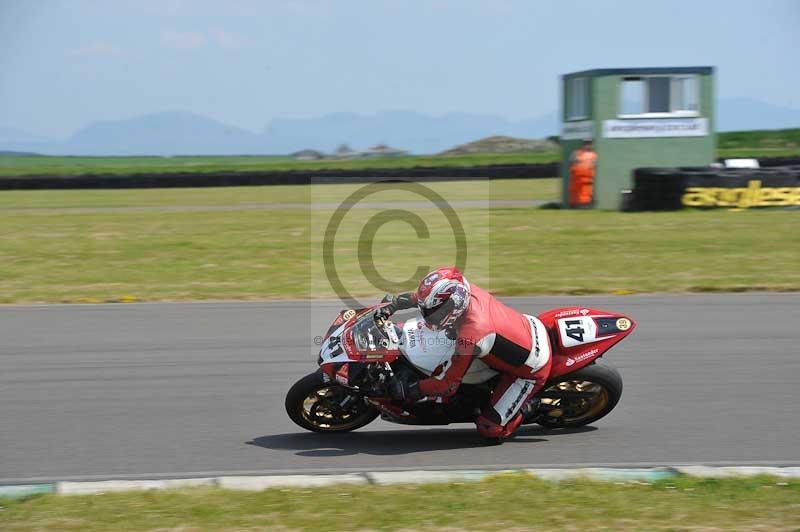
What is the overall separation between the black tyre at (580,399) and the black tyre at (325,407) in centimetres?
115

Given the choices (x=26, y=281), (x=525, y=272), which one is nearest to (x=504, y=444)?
(x=525, y=272)

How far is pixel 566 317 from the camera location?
6.58m

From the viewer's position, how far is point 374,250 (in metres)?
17.3

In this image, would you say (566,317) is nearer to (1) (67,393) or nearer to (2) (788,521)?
(2) (788,521)

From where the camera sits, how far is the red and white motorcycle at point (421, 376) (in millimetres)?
6160

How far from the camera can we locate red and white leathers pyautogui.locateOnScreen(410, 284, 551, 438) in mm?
6020

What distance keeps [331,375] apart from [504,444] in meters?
1.20

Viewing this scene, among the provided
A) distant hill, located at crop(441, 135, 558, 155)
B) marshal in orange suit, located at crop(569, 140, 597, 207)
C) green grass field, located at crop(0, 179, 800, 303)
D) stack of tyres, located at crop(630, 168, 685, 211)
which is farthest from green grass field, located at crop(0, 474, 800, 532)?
distant hill, located at crop(441, 135, 558, 155)

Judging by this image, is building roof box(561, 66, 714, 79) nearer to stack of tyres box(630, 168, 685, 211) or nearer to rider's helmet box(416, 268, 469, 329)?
stack of tyres box(630, 168, 685, 211)

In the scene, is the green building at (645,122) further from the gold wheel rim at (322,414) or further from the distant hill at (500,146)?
the distant hill at (500,146)

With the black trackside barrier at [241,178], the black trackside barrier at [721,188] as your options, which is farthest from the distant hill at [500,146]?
the black trackside barrier at [721,188]

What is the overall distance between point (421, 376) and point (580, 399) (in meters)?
1.13

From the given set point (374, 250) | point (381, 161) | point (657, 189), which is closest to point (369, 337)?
point (374, 250)

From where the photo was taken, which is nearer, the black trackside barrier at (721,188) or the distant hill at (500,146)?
the black trackside barrier at (721,188)
